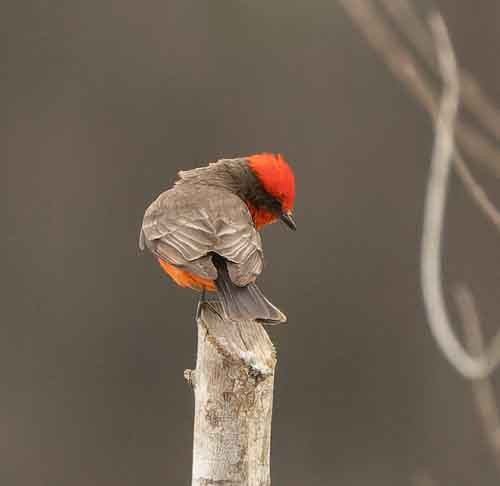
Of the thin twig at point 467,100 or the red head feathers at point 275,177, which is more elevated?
the red head feathers at point 275,177

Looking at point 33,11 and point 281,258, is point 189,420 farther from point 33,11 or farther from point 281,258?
point 33,11

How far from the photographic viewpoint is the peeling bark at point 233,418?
4211 mm

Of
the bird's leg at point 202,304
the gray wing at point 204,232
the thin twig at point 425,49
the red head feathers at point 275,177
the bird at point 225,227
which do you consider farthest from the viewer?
the red head feathers at point 275,177

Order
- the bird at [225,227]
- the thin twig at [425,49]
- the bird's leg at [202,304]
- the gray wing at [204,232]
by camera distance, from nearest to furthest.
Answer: the thin twig at [425,49] → the bird's leg at [202,304] → the bird at [225,227] → the gray wing at [204,232]

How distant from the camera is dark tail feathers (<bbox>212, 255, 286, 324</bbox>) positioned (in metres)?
4.89

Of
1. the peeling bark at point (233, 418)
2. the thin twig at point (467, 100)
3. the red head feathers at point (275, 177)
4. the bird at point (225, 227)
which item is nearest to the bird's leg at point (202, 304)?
the bird at point (225, 227)

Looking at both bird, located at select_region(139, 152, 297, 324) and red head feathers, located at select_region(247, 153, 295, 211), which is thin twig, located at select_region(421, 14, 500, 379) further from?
red head feathers, located at select_region(247, 153, 295, 211)

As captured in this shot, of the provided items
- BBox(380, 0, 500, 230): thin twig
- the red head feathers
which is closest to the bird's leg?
the red head feathers

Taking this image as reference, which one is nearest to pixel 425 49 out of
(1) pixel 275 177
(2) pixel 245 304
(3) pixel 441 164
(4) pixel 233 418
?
(3) pixel 441 164

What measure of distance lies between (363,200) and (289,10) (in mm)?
1324

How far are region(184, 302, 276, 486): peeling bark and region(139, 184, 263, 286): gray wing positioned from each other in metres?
1.01

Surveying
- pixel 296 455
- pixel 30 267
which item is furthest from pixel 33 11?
pixel 296 455

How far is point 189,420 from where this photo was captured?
392 inches

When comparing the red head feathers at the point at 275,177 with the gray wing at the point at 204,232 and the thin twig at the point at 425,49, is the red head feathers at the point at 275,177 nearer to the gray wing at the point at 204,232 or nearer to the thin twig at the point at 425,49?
the gray wing at the point at 204,232
